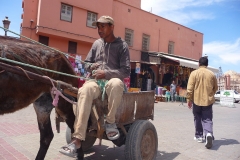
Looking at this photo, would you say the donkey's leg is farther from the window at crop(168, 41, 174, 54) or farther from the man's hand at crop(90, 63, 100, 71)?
the window at crop(168, 41, 174, 54)

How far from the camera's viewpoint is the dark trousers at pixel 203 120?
4977mm

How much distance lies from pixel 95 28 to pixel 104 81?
14329 mm

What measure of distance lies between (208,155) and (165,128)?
92.7 inches

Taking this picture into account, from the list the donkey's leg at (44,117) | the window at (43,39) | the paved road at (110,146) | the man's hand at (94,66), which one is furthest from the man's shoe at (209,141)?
the window at (43,39)

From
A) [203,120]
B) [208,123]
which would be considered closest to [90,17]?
[203,120]

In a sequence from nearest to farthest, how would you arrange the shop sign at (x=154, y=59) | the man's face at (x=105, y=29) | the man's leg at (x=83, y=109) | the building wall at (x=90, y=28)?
the man's leg at (x=83, y=109) < the man's face at (x=105, y=29) < the building wall at (x=90, y=28) < the shop sign at (x=154, y=59)

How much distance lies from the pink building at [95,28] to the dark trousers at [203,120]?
11.4m

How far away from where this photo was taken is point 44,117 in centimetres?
324

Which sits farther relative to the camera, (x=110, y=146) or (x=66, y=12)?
(x=66, y=12)

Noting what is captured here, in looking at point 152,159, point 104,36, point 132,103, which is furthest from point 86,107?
point 152,159

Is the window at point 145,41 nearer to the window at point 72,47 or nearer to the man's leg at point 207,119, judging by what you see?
the window at point 72,47

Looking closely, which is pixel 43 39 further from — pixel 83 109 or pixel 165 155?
pixel 83 109

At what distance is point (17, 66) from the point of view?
2.46 meters

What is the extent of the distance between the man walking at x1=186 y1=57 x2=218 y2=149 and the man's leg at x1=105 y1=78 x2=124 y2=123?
2941 mm
